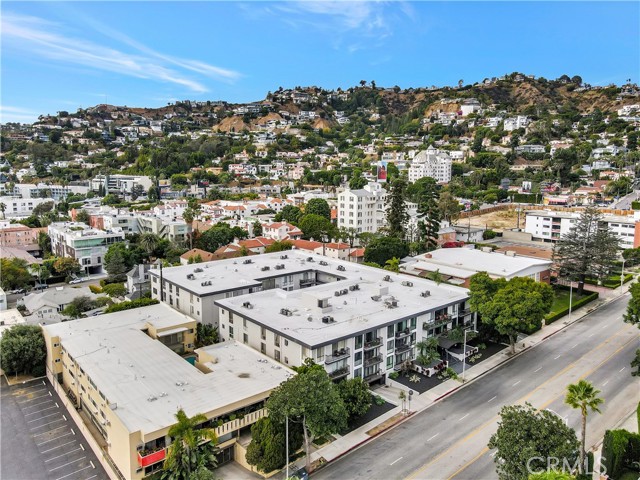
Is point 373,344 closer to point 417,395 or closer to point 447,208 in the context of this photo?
point 417,395

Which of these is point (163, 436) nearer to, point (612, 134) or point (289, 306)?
point (289, 306)

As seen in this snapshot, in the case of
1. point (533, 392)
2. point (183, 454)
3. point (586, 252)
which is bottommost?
point (533, 392)

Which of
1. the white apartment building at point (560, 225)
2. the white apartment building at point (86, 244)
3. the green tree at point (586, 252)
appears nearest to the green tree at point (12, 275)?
the white apartment building at point (86, 244)

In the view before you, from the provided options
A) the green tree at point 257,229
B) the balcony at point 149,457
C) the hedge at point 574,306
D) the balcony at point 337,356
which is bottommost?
the balcony at point 149,457

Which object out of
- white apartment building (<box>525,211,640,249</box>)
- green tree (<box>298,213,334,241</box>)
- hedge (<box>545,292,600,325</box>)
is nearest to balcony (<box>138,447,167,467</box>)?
hedge (<box>545,292,600,325</box>)

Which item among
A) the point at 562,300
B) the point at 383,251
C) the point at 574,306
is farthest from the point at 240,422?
the point at 562,300

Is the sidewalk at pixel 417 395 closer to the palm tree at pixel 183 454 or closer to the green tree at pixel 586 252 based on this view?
the palm tree at pixel 183 454

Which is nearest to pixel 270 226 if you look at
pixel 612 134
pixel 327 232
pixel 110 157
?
pixel 327 232
